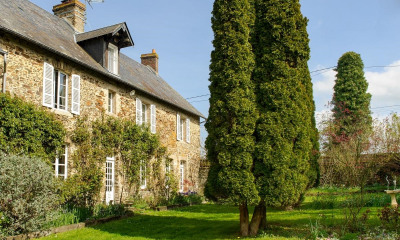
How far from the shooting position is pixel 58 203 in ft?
30.9

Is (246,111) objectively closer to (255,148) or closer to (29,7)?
(255,148)

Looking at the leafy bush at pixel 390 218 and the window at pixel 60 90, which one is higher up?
the window at pixel 60 90

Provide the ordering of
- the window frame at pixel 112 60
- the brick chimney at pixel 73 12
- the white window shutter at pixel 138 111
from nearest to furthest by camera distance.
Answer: the window frame at pixel 112 60
the white window shutter at pixel 138 111
the brick chimney at pixel 73 12

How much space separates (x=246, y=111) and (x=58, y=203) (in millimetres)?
5530

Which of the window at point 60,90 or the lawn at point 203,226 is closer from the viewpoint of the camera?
the lawn at point 203,226

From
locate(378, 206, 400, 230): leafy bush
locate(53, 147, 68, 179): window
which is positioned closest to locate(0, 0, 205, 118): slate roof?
locate(53, 147, 68, 179): window

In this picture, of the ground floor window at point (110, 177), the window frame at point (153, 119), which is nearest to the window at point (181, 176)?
the window frame at point (153, 119)

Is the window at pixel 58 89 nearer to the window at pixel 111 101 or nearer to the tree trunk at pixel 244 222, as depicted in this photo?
the window at pixel 111 101

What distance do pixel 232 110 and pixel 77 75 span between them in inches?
234

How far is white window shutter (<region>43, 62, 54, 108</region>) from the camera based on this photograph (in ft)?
33.2

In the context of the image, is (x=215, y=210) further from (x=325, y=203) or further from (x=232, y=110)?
(x=232, y=110)

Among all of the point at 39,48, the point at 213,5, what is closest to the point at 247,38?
the point at 213,5

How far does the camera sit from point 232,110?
7.78 meters

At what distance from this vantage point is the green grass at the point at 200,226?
26.7 ft
